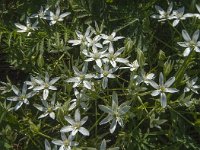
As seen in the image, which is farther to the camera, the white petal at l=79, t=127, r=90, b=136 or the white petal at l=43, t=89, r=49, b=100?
the white petal at l=43, t=89, r=49, b=100

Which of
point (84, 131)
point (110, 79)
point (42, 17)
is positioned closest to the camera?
point (84, 131)

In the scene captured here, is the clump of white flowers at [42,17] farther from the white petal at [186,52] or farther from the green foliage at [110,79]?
the white petal at [186,52]

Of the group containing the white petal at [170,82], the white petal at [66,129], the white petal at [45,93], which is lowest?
the white petal at [66,129]

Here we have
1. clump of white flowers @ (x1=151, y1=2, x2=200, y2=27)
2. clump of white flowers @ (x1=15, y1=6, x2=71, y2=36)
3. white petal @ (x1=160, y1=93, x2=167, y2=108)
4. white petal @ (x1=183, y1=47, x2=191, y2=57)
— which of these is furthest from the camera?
clump of white flowers @ (x1=15, y1=6, x2=71, y2=36)

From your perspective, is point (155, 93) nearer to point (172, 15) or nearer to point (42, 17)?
point (172, 15)

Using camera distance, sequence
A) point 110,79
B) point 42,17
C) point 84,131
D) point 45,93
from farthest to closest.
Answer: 1. point 42,17
2. point 110,79
3. point 45,93
4. point 84,131

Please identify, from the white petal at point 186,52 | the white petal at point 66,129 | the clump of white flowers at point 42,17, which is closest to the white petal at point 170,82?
the white petal at point 186,52

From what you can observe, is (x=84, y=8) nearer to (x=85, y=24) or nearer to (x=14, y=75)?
(x=85, y=24)

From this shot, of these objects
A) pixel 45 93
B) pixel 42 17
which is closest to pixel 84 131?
pixel 45 93

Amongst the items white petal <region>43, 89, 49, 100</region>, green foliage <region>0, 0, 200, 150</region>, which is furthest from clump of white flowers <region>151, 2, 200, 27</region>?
white petal <region>43, 89, 49, 100</region>

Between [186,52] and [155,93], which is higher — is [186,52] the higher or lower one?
the higher one

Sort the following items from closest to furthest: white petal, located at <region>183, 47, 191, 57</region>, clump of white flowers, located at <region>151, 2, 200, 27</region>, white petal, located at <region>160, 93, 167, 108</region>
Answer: white petal, located at <region>160, 93, 167, 108</region>
white petal, located at <region>183, 47, 191, 57</region>
clump of white flowers, located at <region>151, 2, 200, 27</region>

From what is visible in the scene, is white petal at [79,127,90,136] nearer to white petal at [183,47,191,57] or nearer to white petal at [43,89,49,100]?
white petal at [43,89,49,100]
